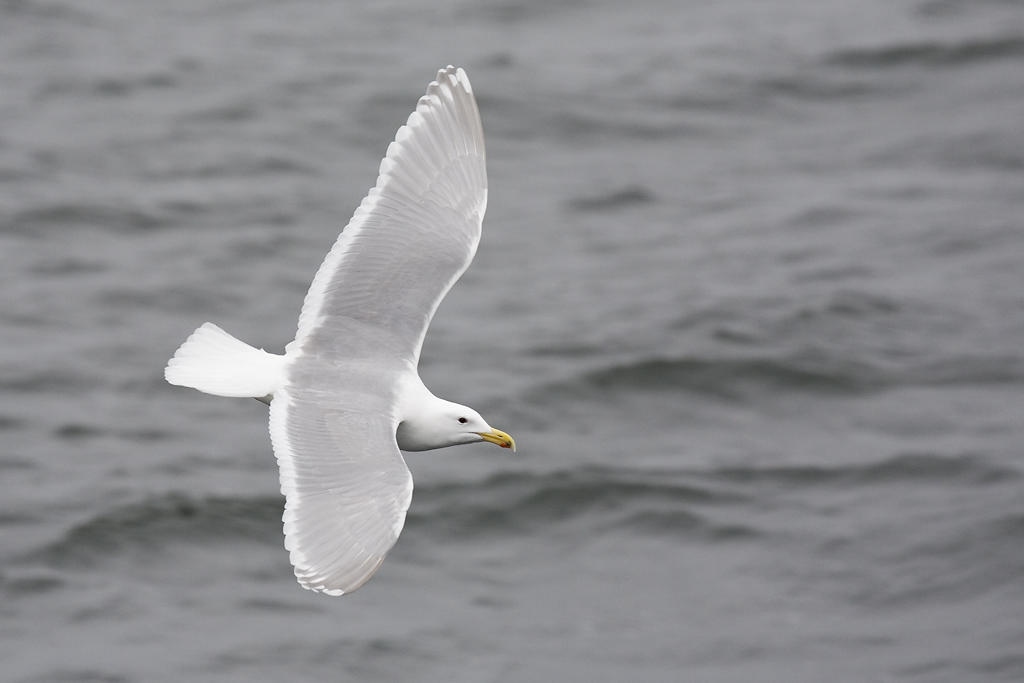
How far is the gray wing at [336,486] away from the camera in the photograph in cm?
543

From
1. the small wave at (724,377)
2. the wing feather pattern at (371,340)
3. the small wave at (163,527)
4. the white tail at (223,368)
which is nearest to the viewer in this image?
the wing feather pattern at (371,340)

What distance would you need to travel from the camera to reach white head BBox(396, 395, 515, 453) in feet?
20.4

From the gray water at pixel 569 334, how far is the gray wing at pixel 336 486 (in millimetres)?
3426

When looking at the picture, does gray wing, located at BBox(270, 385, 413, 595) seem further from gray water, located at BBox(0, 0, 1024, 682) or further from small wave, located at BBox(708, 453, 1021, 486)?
small wave, located at BBox(708, 453, 1021, 486)

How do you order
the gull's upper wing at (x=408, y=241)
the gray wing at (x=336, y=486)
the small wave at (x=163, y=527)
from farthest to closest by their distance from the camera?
the small wave at (x=163, y=527) < the gull's upper wing at (x=408, y=241) < the gray wing at (x=336, y=486)

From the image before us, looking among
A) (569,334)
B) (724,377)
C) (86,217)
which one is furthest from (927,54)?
(86,217)

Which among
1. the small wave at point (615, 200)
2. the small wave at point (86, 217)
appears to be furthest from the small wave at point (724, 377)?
the small wave at point (86, 217)

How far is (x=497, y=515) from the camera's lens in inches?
413

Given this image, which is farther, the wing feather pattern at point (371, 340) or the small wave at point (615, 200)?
the small wave at point (615, 200)

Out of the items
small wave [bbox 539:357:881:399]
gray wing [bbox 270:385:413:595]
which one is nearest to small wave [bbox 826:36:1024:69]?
small wave [bbox 539:357:881:399]

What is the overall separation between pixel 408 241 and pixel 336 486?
1289 mm

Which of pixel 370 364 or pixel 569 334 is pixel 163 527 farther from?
pixel 370 364

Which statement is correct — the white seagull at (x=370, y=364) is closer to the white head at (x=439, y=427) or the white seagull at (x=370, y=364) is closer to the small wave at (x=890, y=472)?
the white head at (x=439, y=427)

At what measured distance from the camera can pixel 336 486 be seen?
5676mm
